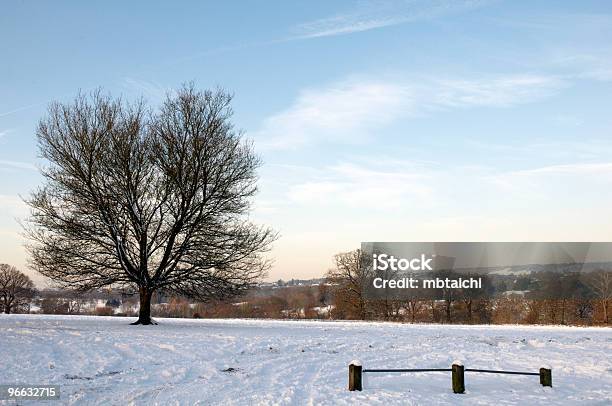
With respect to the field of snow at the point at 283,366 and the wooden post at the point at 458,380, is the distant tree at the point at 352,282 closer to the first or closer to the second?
the field of snow at the point at 283,366

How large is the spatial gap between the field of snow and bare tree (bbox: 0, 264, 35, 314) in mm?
41141

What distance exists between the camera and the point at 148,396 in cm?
1044

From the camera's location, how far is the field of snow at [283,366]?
428 inches

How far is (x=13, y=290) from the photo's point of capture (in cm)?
5641

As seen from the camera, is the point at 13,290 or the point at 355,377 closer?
the point at 355,377

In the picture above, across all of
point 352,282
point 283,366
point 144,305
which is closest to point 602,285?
point 352,282

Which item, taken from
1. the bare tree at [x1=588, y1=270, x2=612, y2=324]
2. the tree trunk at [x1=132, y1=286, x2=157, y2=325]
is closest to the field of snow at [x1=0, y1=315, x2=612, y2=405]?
the tree trunk at [x1=132, y1=286, x2=157, y2=325]

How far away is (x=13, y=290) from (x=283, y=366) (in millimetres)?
53044

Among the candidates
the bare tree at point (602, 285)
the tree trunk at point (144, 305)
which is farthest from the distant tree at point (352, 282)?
the tree trunk at point (144, 305)

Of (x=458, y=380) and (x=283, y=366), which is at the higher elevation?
(x=458, y=380)

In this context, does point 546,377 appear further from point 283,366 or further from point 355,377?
point 283,366

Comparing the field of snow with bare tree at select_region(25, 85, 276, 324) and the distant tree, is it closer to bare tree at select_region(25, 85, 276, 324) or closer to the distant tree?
bare tree at select_region(25, 85, 276, 324)

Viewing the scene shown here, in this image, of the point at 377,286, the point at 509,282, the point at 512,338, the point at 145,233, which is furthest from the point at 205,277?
the point at 509,282

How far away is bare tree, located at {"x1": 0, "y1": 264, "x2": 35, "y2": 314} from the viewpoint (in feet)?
184
